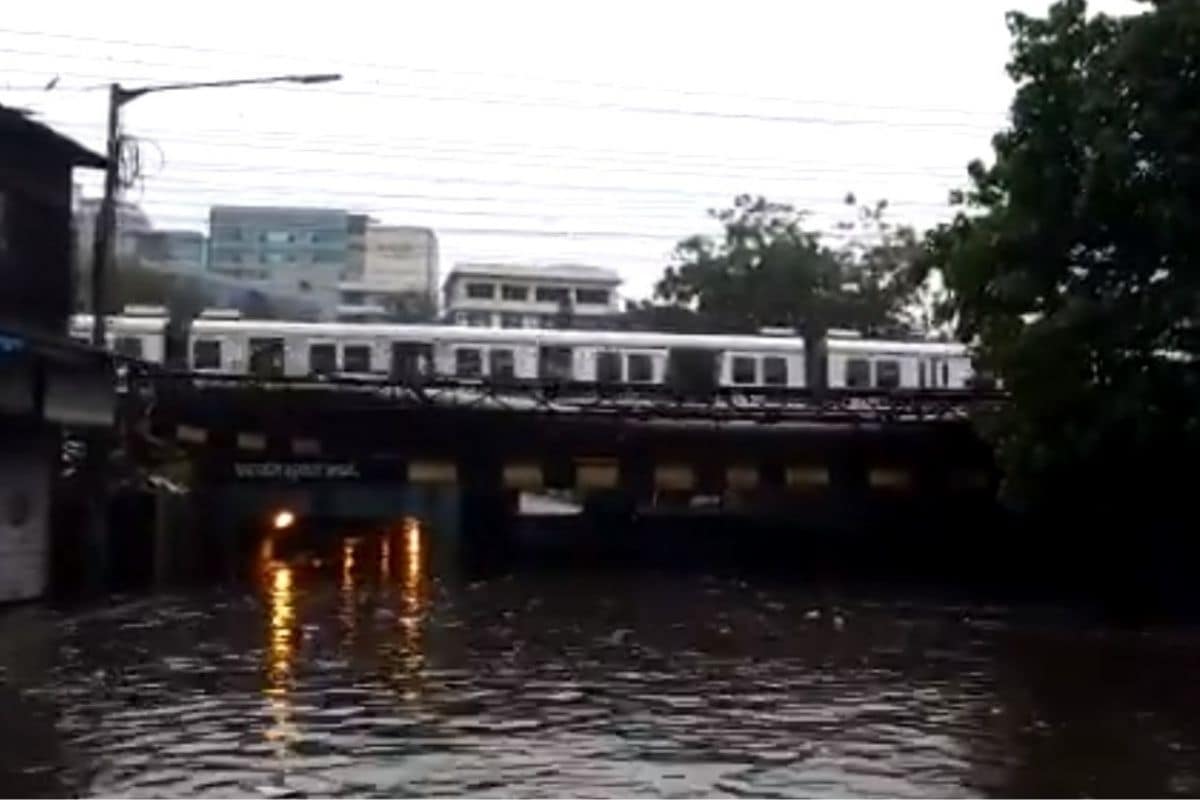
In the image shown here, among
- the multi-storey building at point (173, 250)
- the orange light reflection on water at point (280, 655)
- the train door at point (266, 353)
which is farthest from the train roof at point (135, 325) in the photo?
the multi-storey building at point (173, 250)

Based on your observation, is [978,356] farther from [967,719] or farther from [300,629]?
[967,719]

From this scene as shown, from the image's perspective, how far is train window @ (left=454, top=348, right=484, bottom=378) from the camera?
148ft

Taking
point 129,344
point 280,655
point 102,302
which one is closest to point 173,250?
point 129,344

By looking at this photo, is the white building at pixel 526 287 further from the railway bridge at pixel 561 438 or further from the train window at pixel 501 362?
the railway bridge at pixel 561 438

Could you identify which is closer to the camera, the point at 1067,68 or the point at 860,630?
the point at 860,630

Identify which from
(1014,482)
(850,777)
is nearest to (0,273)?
(1014,482)

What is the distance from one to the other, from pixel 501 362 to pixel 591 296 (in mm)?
71082

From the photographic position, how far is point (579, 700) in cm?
1817

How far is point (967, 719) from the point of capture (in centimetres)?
1719

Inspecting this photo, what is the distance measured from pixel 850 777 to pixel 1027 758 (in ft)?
5.75

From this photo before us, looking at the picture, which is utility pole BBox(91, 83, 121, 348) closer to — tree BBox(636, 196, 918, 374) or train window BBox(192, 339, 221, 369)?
train window BBox(192, 339, 221, 369)

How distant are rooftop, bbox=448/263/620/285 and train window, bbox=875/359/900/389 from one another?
66.4 m

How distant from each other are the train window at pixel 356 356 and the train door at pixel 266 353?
1498 millimetres

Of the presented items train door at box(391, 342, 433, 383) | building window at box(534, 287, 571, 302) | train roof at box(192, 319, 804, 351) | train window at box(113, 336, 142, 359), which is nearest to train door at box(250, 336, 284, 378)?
train roof at box(192, 319, 804, 351)
